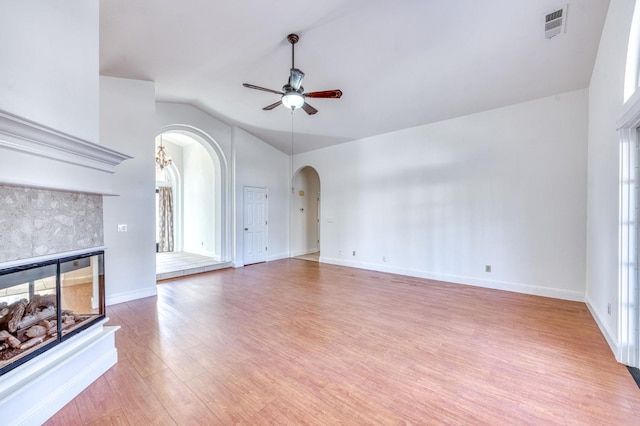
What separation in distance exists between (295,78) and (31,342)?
330 centimetres

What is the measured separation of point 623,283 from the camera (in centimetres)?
236

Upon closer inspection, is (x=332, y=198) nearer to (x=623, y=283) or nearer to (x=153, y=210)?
Result: (x=153, y=210)

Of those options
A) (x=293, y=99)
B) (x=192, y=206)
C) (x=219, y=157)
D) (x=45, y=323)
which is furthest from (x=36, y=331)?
(x=192, y=206)

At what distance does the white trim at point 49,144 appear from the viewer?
150cm

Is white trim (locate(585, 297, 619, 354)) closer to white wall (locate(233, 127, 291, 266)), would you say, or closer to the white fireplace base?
the white fireplace base

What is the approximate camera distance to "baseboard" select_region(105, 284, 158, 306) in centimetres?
395

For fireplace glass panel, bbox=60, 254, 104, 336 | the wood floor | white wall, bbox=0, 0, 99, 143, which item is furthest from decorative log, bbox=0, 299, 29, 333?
white wall, bbox=0, 0, 99, 143

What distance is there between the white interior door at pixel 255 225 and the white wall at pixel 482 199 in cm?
237

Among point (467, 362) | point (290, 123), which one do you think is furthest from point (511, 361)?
point (290, 123)

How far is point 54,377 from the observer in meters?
1.83

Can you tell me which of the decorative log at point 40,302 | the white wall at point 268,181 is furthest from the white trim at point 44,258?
the white wall at point 268,181

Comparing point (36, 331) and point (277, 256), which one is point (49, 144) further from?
point (277, 256)

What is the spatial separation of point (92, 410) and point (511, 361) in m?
3.42

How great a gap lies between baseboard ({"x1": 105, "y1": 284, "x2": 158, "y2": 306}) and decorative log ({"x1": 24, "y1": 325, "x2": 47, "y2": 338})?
2.35m
